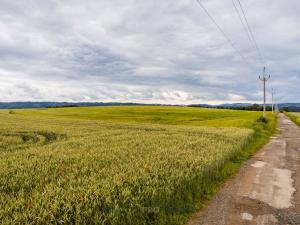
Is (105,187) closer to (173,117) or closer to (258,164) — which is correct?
(258,164)

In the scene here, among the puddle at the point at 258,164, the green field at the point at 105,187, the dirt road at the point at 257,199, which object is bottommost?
the puddle at the point at 258,164

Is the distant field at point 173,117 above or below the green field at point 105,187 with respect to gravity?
below

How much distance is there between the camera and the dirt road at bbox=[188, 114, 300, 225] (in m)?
8.73

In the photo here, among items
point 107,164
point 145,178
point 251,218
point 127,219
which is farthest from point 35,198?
point 251,218

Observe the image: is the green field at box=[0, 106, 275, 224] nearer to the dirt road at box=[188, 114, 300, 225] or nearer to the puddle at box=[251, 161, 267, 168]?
the dirt road at box=[188, 114, 300, 225]

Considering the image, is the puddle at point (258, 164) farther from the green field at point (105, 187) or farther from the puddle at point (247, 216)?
the puddle at point (247, 216)

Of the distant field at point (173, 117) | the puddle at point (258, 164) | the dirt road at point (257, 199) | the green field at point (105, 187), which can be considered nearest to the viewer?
the green field at point (105, 187)

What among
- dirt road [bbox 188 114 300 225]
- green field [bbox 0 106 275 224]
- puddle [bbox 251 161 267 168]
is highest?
green field [bbox 0 106 275 224]

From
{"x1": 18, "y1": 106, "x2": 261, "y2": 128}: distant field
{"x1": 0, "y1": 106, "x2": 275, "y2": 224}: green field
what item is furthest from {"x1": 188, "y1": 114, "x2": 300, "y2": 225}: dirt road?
{"x1": 18, "y1": 106, "x2": 261, "y2": 128}: distant field

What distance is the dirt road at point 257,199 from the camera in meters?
8.73

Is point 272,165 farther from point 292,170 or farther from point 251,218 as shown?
point 251,218

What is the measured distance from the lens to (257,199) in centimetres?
1064

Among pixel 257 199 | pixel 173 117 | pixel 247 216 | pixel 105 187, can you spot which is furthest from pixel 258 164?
pixel 173 117

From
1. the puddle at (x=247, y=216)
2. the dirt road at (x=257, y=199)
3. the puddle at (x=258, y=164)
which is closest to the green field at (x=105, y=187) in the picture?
the dirt road at (x=257, y=199)
